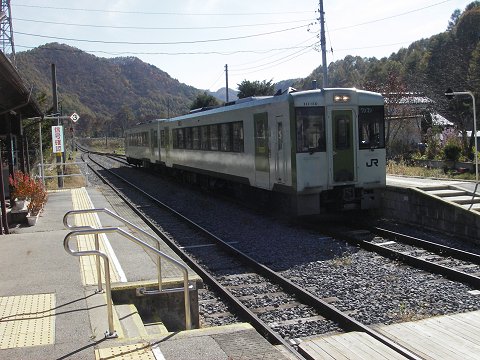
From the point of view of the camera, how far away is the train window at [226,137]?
1544 cm

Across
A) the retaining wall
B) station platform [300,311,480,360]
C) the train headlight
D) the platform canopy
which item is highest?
the platform canopy

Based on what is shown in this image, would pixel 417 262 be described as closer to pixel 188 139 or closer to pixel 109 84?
pixel 188 139

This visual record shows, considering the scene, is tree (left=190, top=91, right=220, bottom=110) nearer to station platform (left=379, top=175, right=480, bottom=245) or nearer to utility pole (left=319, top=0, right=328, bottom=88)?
utility pole (left=319, top=0, right=328, bottom=88)

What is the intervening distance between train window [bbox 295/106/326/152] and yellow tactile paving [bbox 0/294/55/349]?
22.8 ft

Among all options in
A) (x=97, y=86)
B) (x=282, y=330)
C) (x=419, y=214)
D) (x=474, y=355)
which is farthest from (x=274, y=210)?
(x=97, y=86)

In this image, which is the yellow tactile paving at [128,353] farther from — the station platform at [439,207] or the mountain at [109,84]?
the mountain at [109,84]

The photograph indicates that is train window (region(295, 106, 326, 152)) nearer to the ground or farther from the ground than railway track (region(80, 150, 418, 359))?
farther from the ground

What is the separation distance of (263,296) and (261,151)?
6.33 metres

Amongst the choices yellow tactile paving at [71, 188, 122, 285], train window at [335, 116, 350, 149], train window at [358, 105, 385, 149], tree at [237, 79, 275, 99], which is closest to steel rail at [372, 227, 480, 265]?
train window at [335, 116, 350, 149]

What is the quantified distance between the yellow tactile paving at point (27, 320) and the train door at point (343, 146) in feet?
24.7

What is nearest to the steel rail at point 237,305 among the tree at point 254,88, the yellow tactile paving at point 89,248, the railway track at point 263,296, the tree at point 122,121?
the railway track at point 263,296

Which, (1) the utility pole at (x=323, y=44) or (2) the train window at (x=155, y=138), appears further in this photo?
(2) the train window at (x=155, y=138)

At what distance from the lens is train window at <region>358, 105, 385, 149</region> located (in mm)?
12078

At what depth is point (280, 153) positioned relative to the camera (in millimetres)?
12039
